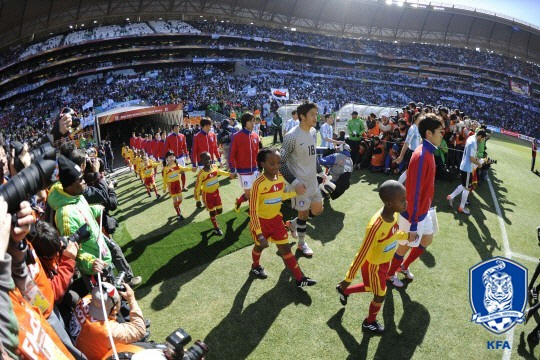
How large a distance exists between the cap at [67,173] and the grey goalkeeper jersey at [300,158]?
2529 mm

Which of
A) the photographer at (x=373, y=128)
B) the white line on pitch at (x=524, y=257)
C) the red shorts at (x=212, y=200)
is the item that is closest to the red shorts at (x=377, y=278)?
the white line on pitch at (x=524, y=257)

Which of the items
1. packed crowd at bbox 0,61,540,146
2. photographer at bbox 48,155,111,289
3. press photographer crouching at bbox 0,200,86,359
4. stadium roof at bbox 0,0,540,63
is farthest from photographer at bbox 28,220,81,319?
stadium roof at bbox 0,0,540,63

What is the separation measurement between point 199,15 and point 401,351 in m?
44.7

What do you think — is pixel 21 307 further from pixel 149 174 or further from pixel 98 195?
pixel 149 174

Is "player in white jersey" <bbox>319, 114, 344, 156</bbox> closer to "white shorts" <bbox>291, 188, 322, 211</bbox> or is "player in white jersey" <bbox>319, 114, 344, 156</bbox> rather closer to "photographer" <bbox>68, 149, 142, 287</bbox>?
"white shorts" <bbox>291, 188, 322, 211</bbox>

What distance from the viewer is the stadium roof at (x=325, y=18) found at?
3359 cm

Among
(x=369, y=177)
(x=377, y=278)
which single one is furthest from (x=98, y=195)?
(x=369, y=177)

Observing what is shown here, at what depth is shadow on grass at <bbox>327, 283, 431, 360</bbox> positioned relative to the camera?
335 cm

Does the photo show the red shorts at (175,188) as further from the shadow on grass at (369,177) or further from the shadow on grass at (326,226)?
the shadow on grass at (369,177)

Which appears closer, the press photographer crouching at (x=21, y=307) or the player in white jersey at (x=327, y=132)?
the press photographer crouching at (x=21, y=307)

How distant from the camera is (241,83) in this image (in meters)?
36.0

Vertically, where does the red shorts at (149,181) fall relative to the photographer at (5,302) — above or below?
below

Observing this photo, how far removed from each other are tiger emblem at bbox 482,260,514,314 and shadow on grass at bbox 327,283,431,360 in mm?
712

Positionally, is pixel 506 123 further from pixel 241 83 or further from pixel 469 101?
pixel 241 83
